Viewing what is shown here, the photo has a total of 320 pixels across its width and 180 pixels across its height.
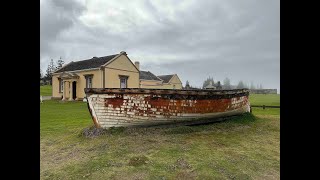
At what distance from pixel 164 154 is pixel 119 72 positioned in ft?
68.8

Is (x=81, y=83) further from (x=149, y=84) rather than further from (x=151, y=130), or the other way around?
(x=151, y=130)

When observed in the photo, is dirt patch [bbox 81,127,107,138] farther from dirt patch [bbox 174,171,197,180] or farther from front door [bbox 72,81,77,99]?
front door [bbox 72,81,77,99]

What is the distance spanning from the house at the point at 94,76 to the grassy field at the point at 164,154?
51.5 feet

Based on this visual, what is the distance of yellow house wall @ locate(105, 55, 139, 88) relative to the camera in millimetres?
24589

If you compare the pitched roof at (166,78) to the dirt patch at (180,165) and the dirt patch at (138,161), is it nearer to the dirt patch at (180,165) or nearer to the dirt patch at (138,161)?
the dirt patch at (138,161)

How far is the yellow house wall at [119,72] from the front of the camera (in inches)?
968

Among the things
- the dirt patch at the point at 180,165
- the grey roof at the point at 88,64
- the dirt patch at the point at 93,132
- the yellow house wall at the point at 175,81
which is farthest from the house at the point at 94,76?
the dirt patch at the point at 180,165

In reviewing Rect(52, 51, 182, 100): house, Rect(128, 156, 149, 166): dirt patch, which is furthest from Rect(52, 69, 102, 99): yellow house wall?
Rect(128, 156, 149, 166): dirt patch

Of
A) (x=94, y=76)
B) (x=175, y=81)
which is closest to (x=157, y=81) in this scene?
(x=175, y=81)

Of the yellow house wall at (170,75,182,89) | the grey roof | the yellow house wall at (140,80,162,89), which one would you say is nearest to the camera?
the grey roof

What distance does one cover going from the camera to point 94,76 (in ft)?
80.9
